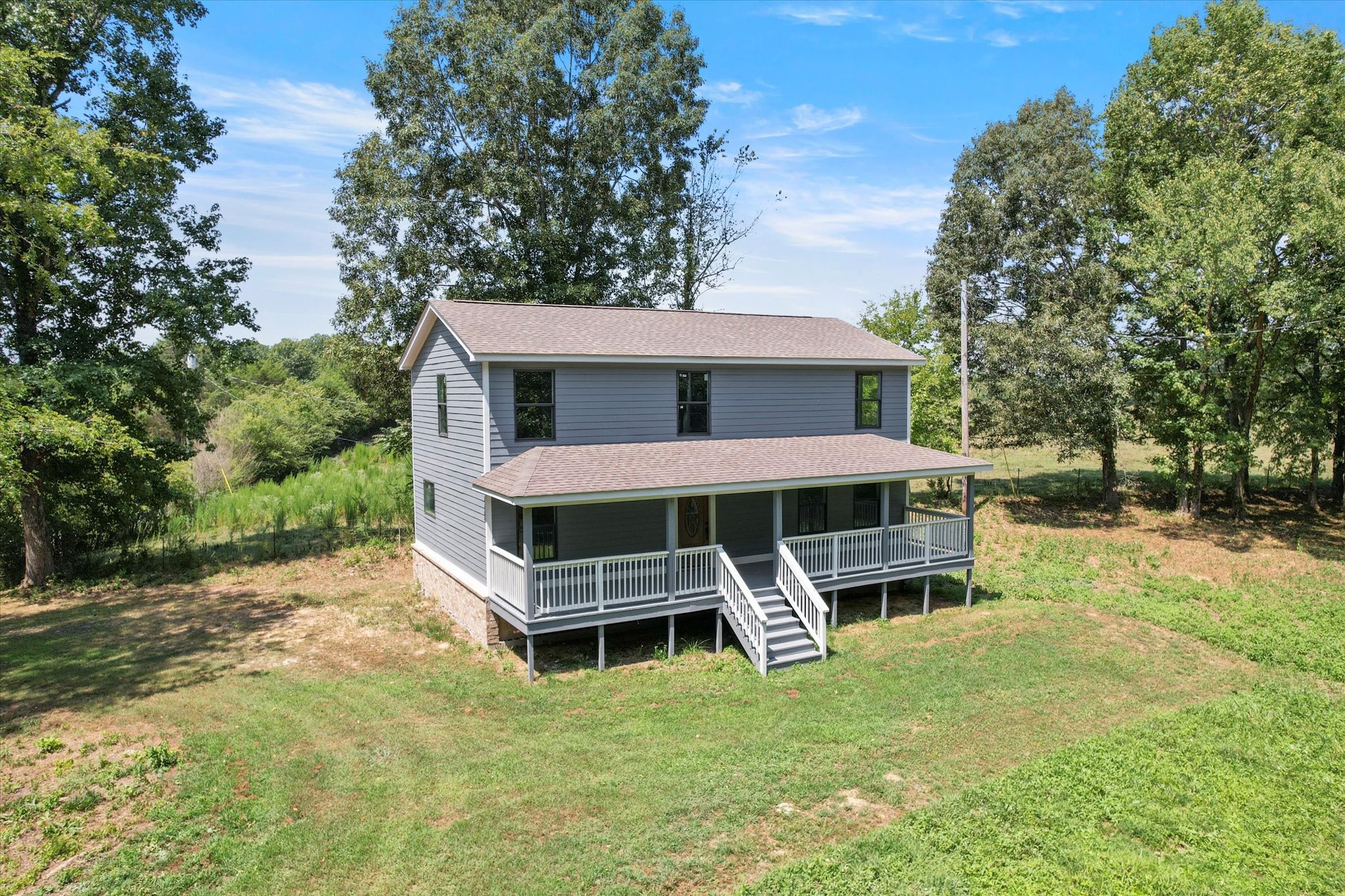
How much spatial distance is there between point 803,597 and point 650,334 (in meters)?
6.67

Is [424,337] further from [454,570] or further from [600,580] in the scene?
[600,580]

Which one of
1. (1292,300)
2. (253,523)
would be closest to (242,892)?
(253,523)

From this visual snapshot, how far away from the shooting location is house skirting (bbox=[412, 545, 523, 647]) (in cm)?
1367

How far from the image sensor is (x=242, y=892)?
6602 mm

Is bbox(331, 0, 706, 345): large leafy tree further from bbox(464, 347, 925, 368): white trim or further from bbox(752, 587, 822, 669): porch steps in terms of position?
bbox(752, 587, 822, 669): porch steps

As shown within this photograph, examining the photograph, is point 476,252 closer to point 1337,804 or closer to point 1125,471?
point 1337,804

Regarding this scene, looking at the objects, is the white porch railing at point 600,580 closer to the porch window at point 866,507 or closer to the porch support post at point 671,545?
the porch support post at point 671,545

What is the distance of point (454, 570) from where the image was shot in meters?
15.5

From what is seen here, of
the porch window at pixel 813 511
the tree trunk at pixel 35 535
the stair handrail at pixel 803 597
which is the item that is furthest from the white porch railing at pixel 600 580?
the tree trunk at pixel 35 535

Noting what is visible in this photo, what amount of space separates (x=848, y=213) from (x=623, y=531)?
19224mm

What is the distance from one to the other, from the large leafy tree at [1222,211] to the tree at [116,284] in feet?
90.0

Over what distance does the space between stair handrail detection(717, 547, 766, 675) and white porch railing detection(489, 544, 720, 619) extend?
0.21m

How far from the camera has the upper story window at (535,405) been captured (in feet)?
46.0

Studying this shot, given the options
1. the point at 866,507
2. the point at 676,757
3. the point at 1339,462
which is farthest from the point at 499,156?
the point at 1339,462
